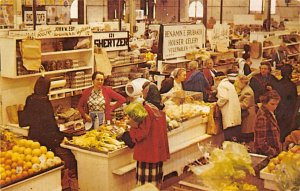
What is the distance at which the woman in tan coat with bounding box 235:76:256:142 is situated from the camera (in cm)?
804

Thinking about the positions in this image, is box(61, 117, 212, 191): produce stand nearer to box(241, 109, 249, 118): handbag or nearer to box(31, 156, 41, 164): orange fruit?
box(31, 156, 41, 164): orange fruit

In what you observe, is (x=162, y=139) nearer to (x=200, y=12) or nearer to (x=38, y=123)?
(x=38, y=123)

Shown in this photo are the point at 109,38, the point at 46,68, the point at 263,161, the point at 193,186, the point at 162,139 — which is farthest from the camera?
the point at 109,38

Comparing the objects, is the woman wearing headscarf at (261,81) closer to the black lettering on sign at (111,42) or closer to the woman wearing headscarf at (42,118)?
the black lettering on sign at (111,42)

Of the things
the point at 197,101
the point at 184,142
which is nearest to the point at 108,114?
the point at 184,142

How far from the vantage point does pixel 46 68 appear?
8.54 metres

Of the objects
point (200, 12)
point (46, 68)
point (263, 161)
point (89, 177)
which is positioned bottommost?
point (89, 177)

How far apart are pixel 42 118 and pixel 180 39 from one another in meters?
3.35

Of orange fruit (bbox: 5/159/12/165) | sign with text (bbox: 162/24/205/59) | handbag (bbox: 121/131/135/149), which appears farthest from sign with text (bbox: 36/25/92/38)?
orange fruit (bbox: 5/159/12/165)

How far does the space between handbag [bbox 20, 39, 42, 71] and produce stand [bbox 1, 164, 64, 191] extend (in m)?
2.81

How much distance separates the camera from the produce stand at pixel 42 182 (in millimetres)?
5203

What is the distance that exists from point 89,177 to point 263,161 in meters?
2.30

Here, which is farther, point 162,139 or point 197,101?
point 197,101

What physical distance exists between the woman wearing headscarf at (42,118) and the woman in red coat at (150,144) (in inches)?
51.2
